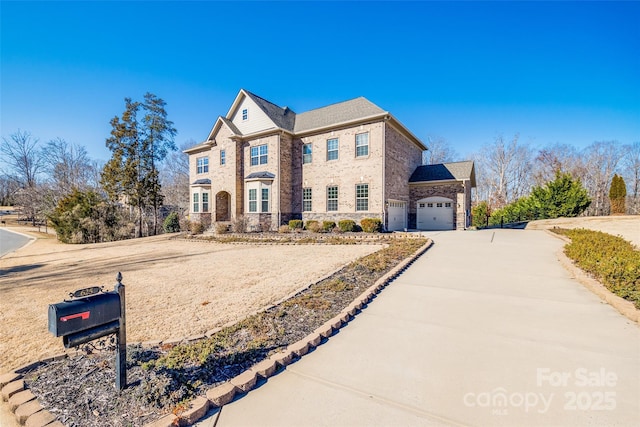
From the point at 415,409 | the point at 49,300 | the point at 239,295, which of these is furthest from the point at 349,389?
the point at 49,300

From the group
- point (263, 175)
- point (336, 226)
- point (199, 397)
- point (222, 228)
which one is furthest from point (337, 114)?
point (199, 397)

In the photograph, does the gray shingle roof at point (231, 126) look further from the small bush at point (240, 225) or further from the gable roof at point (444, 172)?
the gable roof at point (444, 172)

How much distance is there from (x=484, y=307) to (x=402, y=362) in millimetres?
2557

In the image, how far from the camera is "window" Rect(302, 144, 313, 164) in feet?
66.3

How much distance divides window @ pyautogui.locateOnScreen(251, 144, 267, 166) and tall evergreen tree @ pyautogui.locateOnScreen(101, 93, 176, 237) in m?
11.0

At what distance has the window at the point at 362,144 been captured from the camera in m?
17.9

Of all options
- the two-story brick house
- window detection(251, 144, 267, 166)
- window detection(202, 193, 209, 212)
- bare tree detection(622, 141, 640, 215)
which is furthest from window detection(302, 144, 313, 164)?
bare tree detection(622, 141, 640, 215)

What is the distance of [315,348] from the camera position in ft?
11.4

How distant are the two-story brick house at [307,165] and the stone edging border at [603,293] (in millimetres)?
10552

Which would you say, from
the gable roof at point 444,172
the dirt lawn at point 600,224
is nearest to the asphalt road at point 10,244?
the gable roof at point 444,172

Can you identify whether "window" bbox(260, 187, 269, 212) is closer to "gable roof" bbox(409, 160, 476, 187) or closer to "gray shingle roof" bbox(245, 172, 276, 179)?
"gray shingle roof" bbox(245, 172, 276, 179)

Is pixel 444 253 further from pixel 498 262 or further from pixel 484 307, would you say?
A: pixel 484 307

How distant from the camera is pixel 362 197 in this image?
18031mm

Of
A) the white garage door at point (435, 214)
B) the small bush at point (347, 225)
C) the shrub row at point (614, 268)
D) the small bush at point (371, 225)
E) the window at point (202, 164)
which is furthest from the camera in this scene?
the window at point (202, 164)
